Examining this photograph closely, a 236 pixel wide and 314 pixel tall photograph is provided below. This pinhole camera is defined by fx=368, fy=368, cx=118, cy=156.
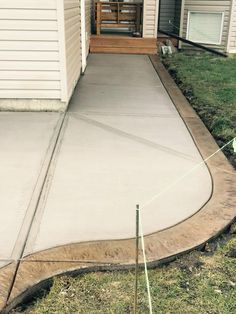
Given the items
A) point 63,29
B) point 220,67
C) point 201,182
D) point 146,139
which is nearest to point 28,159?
point 146,139

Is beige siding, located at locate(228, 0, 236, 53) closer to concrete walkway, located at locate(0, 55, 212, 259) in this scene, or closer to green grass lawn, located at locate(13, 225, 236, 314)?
concrete walkway, located at locate(0, 55, 212, 259)

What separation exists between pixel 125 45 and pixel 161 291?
9797mm

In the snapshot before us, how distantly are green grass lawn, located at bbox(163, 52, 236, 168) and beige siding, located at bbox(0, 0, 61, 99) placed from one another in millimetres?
2349

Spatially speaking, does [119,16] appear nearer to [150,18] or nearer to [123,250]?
[150,18]

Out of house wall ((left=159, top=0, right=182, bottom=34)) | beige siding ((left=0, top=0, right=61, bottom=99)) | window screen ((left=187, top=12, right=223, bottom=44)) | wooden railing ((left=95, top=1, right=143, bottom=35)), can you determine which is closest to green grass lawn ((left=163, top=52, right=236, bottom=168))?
window screen ((left=187, top=12, right=223, bottom=44))

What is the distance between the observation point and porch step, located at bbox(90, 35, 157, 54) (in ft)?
36.3

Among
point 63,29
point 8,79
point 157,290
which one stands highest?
point 63,29

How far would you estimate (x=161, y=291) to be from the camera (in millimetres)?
2203

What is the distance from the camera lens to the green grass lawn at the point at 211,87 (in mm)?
5021

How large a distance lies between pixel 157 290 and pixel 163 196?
112 centimetres

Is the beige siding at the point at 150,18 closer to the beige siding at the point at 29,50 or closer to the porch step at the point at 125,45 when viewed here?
the porch step at the point at 125,45

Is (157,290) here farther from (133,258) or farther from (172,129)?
(172,129)

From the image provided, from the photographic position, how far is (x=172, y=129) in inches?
193

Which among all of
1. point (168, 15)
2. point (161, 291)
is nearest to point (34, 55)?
point (161, 291)
